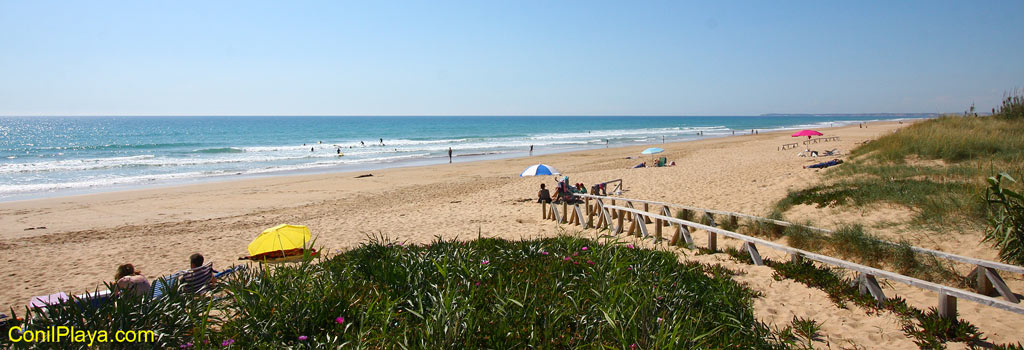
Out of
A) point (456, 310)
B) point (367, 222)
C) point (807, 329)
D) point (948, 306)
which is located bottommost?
point (367, 222)

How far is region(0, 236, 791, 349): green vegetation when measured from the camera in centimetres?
340

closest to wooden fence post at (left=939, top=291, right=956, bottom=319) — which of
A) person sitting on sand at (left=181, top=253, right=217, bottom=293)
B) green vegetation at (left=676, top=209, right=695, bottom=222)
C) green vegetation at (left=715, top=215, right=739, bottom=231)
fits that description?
green vegetation at (left=715, top=215, right=739, bottom=231)

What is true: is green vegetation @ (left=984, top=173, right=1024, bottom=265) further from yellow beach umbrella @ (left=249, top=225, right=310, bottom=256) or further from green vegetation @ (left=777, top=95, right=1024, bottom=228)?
yellow beach umbrella @ (left=249, top=225, right=310, bottom=256)

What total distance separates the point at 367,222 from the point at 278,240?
181 inches

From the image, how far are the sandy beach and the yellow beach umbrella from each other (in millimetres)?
1005

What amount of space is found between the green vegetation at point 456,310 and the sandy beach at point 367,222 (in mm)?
1240

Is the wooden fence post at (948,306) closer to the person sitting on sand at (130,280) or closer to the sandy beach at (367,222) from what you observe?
the sandy beach at (367,222)

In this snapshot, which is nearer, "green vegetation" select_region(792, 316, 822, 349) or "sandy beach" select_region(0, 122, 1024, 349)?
"green vegetation" select_region(792, 316, 822, 349)

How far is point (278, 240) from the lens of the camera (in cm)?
873

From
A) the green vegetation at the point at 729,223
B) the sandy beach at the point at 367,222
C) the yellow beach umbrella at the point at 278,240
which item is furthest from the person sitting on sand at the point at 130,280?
the green vegetation at the point at 729,223

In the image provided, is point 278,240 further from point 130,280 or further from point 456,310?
point 456,310

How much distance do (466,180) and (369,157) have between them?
762 inches

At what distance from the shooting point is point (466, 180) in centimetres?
2327

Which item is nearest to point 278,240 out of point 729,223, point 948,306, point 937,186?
point 729,223
